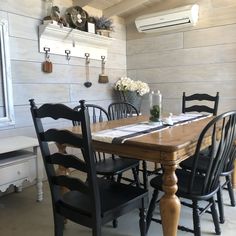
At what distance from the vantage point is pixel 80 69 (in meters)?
3.53

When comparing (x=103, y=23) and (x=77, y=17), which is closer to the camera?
(x=77, y=17)

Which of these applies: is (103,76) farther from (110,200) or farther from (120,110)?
(110,200)

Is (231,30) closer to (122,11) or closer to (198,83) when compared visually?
(198,83)

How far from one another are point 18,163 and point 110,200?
119 centimetres

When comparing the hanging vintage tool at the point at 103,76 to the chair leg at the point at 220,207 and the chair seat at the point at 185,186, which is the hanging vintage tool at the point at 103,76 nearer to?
the chair seat at the point at 185,186

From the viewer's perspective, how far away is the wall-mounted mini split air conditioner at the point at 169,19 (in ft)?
11.5

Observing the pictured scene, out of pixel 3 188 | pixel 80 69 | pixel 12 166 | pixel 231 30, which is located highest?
pixel 231 30

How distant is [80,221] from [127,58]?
3.30 m

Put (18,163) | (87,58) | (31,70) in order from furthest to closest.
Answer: (87,58)
(31,70)
(18,163)

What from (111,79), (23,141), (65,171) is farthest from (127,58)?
(65,171)

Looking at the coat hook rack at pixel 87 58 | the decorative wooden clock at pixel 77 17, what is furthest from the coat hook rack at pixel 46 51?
the coat hook rack at pixel 87 58

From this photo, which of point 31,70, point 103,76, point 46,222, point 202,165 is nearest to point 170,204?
point 202,165

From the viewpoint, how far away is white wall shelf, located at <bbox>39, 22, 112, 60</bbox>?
298 cm

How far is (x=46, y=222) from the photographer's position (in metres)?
2.18
